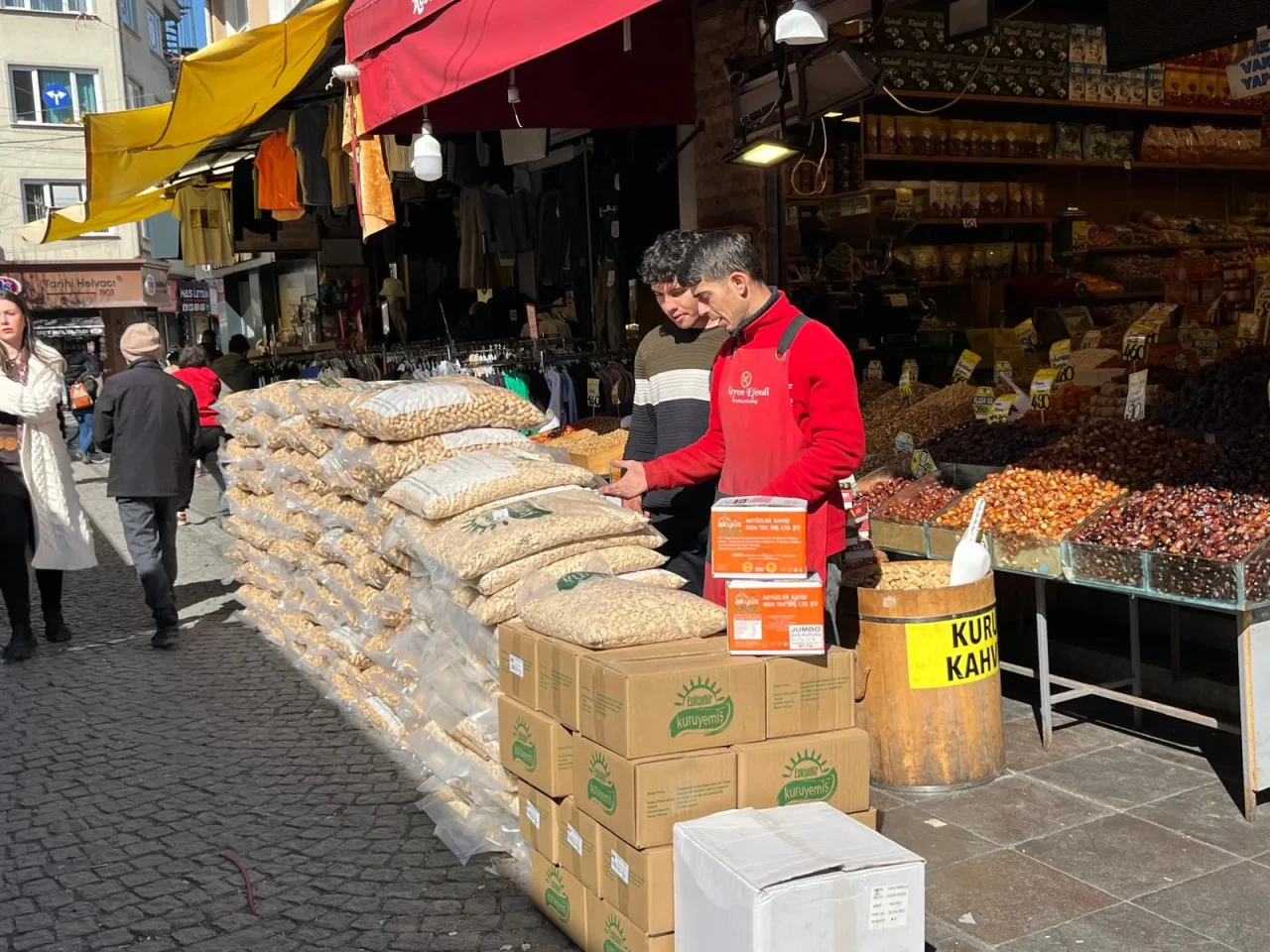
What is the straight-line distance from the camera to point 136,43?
121 feet

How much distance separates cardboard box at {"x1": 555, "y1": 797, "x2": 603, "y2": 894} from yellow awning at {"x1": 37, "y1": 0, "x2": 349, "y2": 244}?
18.2ft

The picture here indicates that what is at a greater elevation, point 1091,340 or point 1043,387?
point 1091,340

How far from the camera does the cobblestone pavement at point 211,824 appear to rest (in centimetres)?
349

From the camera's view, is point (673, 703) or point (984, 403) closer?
point (673, 703)

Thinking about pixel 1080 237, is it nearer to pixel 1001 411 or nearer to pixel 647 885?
pixel 1001 411

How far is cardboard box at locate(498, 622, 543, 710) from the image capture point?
326cm

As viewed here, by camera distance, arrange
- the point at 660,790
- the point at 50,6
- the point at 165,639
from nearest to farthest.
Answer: the point at 660,790
the point at 165,639
the point at 50,6

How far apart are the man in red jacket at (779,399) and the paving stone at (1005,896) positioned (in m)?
0.90

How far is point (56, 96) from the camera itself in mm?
33656

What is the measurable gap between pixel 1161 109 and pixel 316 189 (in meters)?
7.10

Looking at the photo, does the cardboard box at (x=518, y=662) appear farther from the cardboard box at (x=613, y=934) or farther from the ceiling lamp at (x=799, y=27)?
the ceiling lamp at (x=799, y=27)

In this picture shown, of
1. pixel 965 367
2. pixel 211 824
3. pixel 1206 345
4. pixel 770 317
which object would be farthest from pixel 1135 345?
pixel 211 824

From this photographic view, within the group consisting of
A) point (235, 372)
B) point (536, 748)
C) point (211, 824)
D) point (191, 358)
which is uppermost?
point (191, 358)

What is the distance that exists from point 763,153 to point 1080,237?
4437 mm
